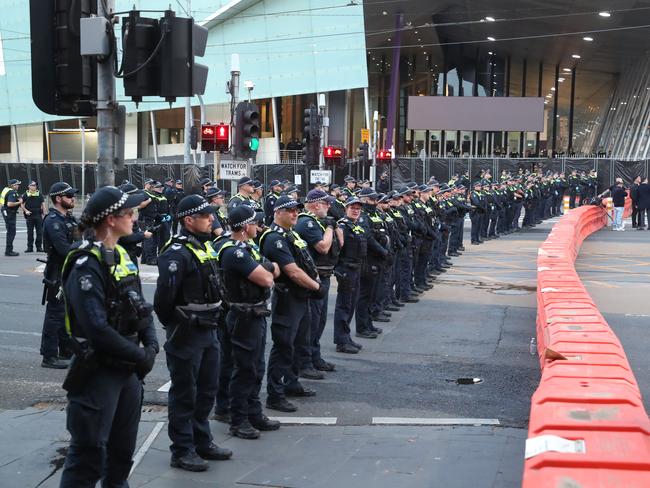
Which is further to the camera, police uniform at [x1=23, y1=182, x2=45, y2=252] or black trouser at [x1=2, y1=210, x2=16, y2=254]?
police uniform at [x1=23, y1=182, x2=45, y2=252]

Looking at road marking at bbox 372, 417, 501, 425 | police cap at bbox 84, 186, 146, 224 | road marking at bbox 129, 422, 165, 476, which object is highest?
police cap at bbox 84, 186, 146, 224

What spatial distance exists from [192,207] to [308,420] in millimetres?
2408

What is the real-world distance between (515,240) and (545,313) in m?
19.9

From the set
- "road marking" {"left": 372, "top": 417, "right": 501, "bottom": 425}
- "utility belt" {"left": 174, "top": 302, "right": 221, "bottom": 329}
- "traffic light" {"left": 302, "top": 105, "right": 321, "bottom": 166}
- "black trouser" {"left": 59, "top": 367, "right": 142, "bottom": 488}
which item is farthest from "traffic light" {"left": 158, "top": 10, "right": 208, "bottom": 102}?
"traffic light" {"left": 302, "top": 105, "right": 321, "bottom": 166}

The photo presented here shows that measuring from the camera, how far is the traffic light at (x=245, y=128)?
53.2ft

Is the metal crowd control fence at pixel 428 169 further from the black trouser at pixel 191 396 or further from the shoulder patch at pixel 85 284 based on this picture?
the shoulder patch at pixel 85 284

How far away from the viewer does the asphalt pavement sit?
21.7ft

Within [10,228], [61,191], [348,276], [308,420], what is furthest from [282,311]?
[10,228]

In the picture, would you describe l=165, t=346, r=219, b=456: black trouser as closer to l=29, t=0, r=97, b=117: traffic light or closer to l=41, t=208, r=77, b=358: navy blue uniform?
l=29, t=0, r=97, b=117: traffic light

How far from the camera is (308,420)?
8.16 metres

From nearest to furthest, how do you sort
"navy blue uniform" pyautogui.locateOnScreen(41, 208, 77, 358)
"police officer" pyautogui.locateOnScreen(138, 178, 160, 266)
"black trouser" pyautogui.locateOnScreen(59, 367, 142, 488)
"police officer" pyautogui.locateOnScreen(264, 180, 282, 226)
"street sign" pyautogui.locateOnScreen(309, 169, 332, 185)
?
"black trouser" pyautogui.locateOnScreen(59, 367, 142, 488)
"navy blue uniform" pyautogui.locateOnScreen(41, 208, 77, 358)
"police officer" pyautogui.locateOnScreen(264, 180, 282, 226)
"police officer" pyautogui.locateOnScreen(138, 178, 160, 266)
"street sign" pyautogui.locateOnScreen(309, 169, 332, 185)

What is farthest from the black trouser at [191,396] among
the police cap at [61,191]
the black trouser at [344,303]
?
the black trouser at [344,303]

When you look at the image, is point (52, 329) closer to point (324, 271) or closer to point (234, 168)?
point (324, 271)

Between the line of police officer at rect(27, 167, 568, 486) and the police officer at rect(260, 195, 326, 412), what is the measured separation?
12 millimetres
